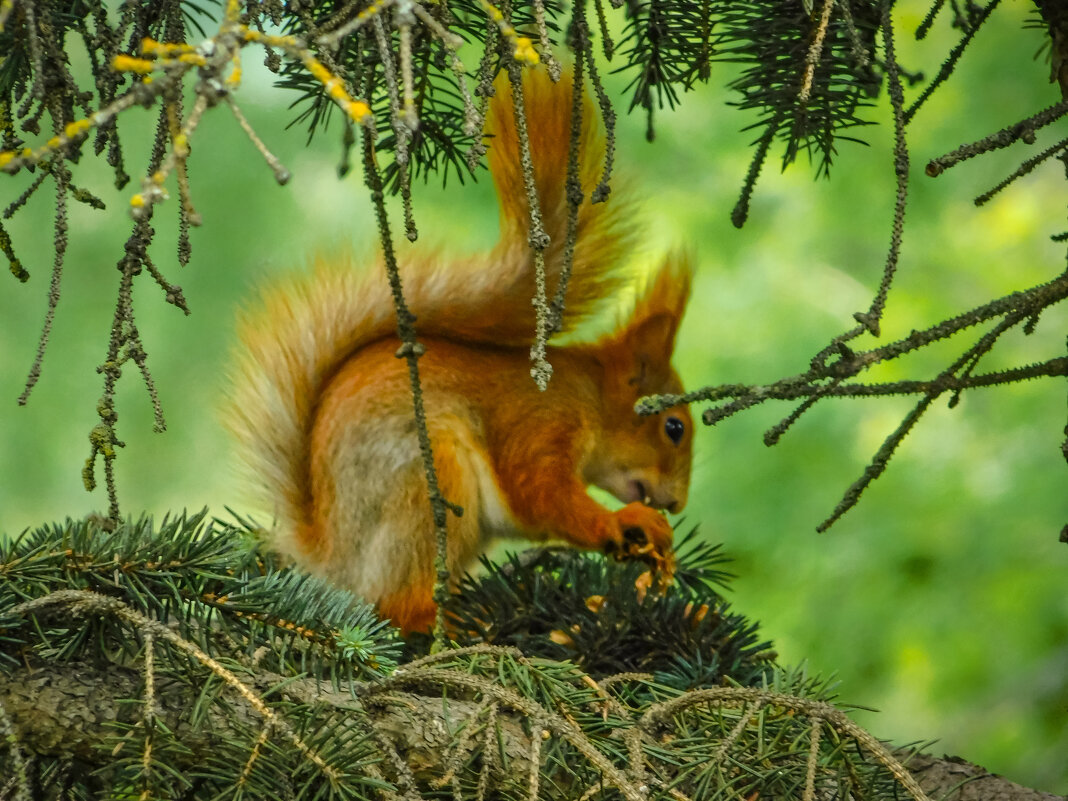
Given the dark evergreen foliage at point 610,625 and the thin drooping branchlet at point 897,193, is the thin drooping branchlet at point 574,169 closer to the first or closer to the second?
the thin drooping branchlet at point 897,193

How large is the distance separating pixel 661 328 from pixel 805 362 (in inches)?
30.8

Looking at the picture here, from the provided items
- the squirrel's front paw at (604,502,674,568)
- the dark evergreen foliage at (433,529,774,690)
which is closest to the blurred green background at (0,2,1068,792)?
the squirrel's front paw at (604,502,674,568)

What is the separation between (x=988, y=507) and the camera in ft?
7.93

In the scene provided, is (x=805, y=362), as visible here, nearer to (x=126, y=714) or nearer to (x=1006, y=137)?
(x=1006, y=137)

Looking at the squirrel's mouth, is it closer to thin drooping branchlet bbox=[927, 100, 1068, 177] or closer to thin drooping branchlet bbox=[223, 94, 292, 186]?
thin drooping branchlet bbox=[927, 100, 1068, 177]

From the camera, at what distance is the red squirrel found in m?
1.52

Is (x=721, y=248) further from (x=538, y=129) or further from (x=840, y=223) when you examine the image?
(x=538, y=129)

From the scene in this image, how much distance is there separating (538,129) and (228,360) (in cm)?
57

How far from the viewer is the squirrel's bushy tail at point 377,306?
62.0 inches

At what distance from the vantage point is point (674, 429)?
79.0 inches

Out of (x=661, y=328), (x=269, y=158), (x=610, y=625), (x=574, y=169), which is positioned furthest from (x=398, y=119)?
(x=661, y=328)

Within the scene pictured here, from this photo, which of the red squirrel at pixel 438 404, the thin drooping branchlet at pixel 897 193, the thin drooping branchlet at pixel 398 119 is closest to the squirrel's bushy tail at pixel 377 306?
the red squirrel at pixel 438 404

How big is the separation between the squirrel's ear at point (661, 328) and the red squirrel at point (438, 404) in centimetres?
13

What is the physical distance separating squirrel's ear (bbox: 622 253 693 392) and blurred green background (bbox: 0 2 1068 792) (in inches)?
9.3
